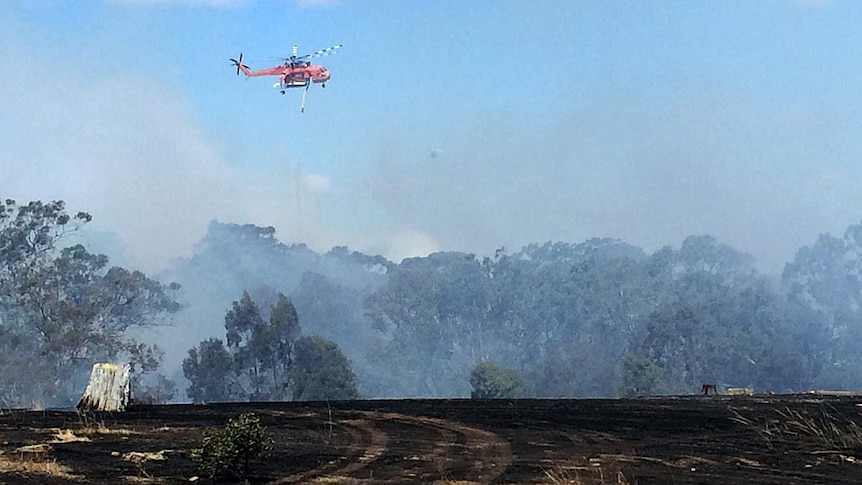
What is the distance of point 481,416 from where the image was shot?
49.5 feet

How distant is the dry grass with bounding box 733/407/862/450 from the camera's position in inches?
454

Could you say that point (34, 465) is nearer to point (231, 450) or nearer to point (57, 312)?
point (231, 450)

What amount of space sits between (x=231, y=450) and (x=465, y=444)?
3590 mm

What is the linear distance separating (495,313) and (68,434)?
6102 cm

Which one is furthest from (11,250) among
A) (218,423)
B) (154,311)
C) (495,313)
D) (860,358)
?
(860,358)

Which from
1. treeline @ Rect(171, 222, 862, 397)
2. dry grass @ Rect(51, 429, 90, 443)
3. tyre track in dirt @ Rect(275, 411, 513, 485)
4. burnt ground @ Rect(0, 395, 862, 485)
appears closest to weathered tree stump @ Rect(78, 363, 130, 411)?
burnt ground @ Rect(0, 395, 862, 485)

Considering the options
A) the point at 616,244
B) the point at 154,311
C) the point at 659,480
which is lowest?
the point at 659,480

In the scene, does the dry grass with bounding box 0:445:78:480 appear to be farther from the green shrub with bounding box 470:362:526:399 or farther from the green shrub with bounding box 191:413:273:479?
the green shrub with bounding box 470:362:526:399

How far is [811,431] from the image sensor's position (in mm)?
12508

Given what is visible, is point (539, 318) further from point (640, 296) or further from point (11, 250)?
point (11, 250)

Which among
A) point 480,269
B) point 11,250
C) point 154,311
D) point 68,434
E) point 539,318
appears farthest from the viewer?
point 480,269

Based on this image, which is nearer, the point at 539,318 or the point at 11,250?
the point at 11,250

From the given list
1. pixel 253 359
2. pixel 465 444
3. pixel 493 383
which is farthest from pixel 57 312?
pixel 465 444

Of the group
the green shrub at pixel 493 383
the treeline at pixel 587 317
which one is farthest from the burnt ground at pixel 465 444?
the treeline at pixel 587 317
